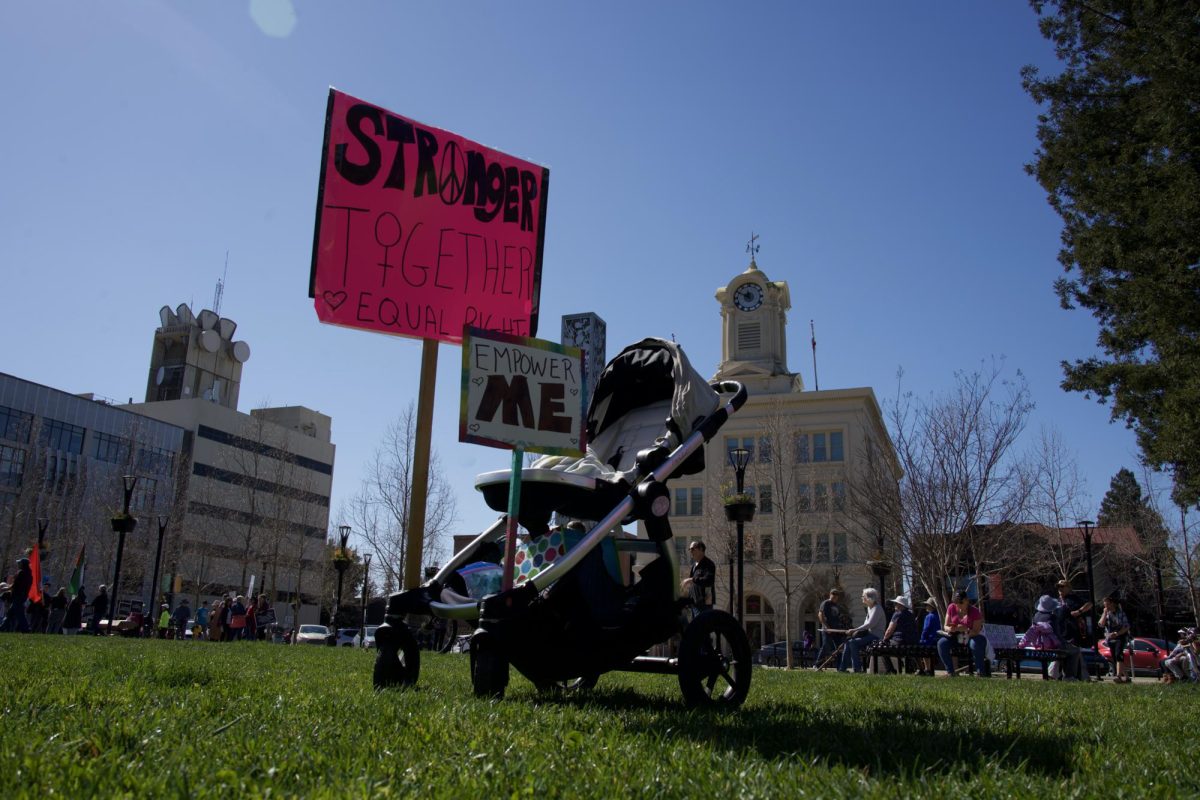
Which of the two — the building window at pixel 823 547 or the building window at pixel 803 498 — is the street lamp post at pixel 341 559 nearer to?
the building window at pixel 803 498

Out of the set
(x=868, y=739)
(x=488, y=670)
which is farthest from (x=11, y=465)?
(x=868, y=739)

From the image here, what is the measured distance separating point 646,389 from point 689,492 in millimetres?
54838

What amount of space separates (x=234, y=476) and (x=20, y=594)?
4862cm

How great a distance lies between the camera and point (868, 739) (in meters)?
4.06

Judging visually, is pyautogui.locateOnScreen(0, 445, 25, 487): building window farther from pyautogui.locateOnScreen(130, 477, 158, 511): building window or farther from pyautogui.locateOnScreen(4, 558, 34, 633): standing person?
pyautogui.locateOnScreen(4, 558, 34, 633): standing person

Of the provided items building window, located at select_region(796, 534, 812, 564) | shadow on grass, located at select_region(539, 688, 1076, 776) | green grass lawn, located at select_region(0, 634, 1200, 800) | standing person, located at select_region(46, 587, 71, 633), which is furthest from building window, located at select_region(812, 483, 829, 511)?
shadow on grass, located at select_region(539, 688, 1076, 776)

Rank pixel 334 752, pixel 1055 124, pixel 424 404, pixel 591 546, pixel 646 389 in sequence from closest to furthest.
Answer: pixel 334 752
pixel 591 546
pixel 424 404
pixel 646 389
pixel 1055 124

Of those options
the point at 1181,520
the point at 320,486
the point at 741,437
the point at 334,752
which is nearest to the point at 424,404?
the point at 334,752

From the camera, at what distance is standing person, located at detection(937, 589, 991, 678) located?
13.4 m

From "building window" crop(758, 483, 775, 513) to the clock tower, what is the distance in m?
8.36

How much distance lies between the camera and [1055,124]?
19766 millimetres

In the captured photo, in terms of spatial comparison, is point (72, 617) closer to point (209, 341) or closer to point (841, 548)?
point (841, 548)

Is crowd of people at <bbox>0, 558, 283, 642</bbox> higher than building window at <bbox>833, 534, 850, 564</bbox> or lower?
lower

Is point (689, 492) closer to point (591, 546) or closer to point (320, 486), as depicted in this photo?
point (320, 486)
